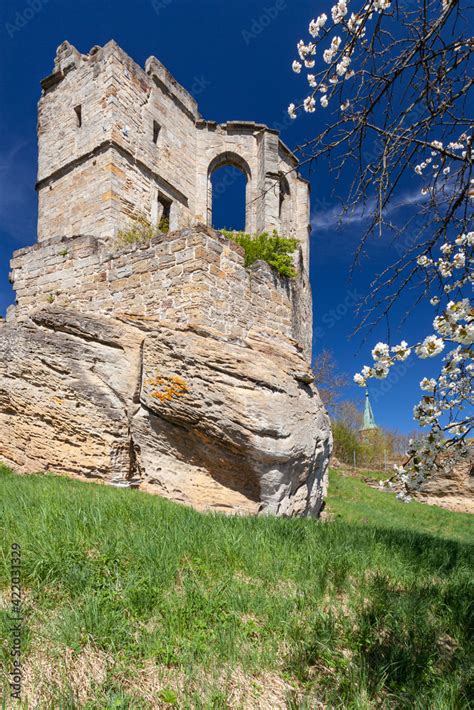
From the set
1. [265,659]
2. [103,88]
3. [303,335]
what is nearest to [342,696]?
[265,659]

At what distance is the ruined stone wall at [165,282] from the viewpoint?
6.30 m

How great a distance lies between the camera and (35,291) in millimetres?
8078

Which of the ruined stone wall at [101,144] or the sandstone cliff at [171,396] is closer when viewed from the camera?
the sandstone cliff at [171,396]

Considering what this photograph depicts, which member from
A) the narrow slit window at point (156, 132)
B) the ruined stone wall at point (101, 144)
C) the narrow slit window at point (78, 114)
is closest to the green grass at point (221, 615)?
the ruined stone wall at point (101, 144)

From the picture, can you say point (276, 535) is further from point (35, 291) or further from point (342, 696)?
point (35, 291)

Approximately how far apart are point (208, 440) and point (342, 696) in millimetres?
3968

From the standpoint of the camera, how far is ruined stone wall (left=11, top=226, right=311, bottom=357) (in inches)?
248

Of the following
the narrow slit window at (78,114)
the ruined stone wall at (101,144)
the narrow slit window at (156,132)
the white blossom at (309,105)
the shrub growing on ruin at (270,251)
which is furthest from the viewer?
the narrow slit window at (156,132)

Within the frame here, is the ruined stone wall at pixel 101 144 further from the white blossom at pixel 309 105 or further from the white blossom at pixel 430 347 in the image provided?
the white blossom at pixel 430 347

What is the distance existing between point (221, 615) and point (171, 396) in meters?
3.60

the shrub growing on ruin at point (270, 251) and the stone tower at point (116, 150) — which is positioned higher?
the stone tower at point (116, 150)

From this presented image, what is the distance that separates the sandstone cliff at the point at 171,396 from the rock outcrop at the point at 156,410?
0.6 inches

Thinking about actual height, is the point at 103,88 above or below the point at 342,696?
above

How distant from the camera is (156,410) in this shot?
6074 mm
